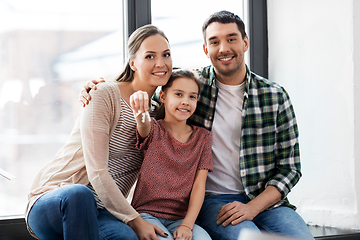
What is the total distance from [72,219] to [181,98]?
0.66 meters

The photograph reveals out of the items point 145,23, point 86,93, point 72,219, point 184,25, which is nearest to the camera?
point 72,219

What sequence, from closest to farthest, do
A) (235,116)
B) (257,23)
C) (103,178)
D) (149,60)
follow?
1. (103,178)
2. (149,60)
3. (235,116)
4. (257,23)

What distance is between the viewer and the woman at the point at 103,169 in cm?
116

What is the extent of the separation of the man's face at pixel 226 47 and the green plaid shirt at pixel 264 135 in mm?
102

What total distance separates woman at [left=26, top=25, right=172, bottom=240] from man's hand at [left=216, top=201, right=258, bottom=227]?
1.04ft

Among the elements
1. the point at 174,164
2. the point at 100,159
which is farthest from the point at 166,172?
the point at 100,159

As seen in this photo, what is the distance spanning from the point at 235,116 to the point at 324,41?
0.70 meters

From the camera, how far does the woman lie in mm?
1162

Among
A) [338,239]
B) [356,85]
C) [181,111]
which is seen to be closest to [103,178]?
[181,111]

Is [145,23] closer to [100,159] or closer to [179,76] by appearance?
[179,76]

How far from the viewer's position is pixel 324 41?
1.92m

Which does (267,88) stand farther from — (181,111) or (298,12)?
(298,12)

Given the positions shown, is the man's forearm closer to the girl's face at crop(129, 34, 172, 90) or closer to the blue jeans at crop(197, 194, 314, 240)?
the blue jeans at crop(197, 194, 314, 240)

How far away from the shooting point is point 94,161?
51.5 inches
